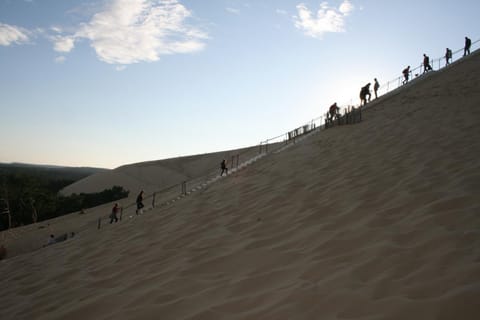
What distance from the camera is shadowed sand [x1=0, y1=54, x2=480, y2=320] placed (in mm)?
2982

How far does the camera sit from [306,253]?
417cm

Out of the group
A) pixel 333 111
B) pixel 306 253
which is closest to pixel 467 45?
pixel 333 111

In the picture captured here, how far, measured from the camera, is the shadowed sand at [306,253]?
2.98 metres

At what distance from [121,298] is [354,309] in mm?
2652

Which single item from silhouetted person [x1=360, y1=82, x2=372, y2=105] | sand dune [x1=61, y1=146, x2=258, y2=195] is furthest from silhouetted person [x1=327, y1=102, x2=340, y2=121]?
sand dune [x1=61, y1=146, x2=258, y2=195]

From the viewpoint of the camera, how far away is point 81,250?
26.5 feet

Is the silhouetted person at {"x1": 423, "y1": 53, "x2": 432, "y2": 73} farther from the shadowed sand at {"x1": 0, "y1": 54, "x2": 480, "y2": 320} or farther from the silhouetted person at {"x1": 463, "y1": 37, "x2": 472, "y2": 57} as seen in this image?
the shadowed sand at {"x1": 0, "y1": 54, "x2": 480, "y2": 320}

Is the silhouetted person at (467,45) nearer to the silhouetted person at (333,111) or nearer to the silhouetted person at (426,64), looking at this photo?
the silhouetted person at (426,64)

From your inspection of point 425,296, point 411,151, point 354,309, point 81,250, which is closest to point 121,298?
point 354,309

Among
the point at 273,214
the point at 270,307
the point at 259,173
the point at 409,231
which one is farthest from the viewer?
the point at 259,173

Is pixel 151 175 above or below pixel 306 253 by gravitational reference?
above

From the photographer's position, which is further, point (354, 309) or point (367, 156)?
point (367, 156)

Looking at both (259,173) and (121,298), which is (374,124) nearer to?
(259,173)

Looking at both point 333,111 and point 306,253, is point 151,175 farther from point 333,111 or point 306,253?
point 306,253
